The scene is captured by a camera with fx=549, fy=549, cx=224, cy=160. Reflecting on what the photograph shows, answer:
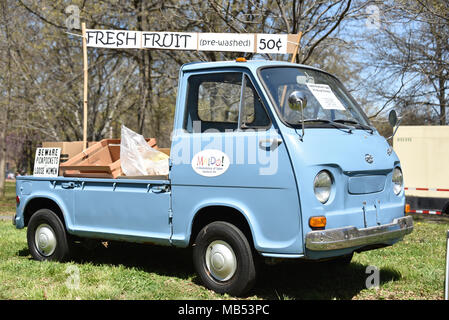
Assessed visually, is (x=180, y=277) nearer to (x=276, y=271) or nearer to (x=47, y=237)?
(x=276, y=271)

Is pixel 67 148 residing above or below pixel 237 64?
below

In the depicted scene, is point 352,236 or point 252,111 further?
point 252,111

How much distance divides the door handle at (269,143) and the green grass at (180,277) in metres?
1.46

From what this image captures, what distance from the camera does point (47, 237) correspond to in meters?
7.25

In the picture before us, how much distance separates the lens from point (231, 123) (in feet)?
19.2

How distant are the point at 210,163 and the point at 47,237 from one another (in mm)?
2944

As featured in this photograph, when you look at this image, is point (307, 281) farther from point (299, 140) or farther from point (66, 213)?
point (66, 213)

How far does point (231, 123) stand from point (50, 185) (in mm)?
2781

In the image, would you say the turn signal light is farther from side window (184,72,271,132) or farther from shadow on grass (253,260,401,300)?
side window (184,72,271,132)

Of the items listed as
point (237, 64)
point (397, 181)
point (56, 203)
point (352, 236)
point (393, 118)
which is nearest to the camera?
point (352, 236)

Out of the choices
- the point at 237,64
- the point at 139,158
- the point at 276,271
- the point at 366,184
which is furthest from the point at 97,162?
the point at 366,184

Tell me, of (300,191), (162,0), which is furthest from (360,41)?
(300,191)

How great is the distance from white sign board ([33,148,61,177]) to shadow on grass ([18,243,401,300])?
110cm

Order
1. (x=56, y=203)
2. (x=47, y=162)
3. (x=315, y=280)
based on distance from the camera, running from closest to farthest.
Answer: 1. (x=315, y=280)
2. (x=56, y=203)
3. (x=47, y=162)
